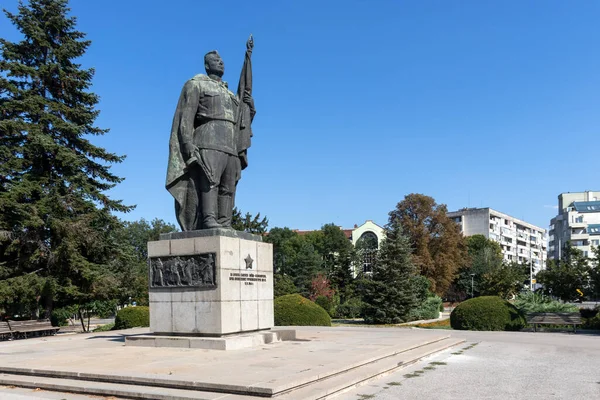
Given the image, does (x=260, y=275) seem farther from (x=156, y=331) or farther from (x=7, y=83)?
(x=7, y=83)

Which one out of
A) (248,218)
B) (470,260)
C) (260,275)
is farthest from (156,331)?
(470,260)

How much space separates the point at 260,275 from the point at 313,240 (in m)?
78.0

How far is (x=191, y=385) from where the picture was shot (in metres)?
7.11

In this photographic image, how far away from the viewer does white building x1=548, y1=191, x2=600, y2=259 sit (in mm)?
99562

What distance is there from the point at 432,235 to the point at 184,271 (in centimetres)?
4804

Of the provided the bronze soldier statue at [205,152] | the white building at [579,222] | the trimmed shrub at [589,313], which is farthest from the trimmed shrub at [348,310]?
the white building at [579,222]

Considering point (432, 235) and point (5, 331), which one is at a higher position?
point (432, 235)

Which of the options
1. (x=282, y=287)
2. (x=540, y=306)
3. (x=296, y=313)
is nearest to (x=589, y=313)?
(x=540, y=306)

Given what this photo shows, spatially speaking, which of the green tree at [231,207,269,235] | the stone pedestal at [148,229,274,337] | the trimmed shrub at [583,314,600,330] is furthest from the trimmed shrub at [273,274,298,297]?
the stone pedestal at [148,229,274,337]

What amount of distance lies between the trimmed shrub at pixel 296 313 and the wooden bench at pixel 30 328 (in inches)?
324

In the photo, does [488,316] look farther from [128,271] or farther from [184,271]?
[128,271]

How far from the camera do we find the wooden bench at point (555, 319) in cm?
1862

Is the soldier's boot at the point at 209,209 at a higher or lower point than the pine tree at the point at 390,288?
higher

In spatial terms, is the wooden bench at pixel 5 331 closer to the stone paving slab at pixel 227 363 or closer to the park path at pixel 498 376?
the stone paving slab at pixel 227 363
